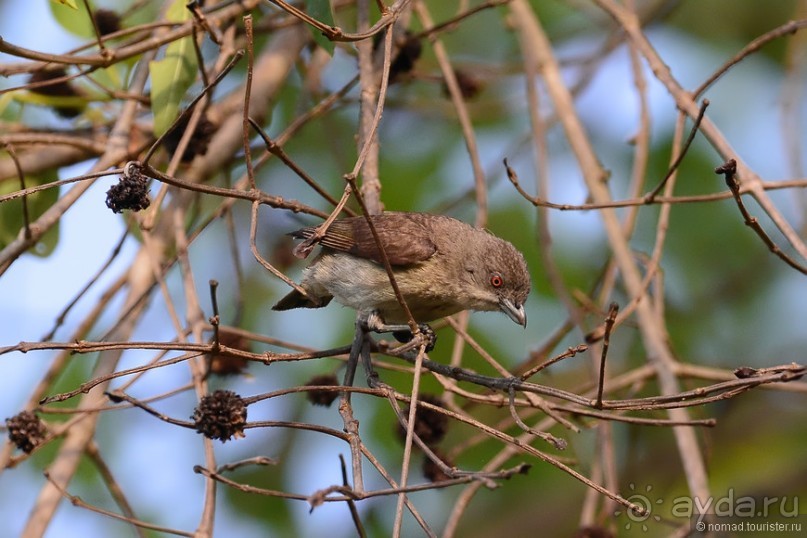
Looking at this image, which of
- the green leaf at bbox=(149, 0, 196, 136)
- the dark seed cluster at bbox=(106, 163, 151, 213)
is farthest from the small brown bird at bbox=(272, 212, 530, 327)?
the dark seed cluster at bbox=(106, 163, 151, 213)

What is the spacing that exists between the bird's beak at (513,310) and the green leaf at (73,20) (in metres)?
2.59

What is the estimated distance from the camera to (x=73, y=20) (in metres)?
5.00

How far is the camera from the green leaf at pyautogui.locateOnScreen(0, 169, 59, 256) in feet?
14.1

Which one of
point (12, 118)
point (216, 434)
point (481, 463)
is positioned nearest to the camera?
point (216, 434)

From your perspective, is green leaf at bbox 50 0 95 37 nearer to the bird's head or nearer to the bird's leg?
the bird's leg

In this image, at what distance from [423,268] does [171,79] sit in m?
1.51

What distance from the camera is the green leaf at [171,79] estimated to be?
436 cm

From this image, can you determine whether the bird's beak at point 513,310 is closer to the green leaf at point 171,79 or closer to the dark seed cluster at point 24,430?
the green leaf at point 171,79

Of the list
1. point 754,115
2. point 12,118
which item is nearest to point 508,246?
point 12,118

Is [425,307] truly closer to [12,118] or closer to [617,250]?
[617,250]

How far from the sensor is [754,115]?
7816 mm

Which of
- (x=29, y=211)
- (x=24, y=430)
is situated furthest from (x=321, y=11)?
(x=24, y=430)

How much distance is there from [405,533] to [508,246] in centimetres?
315

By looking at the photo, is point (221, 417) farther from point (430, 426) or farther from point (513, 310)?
point (513, 310)
